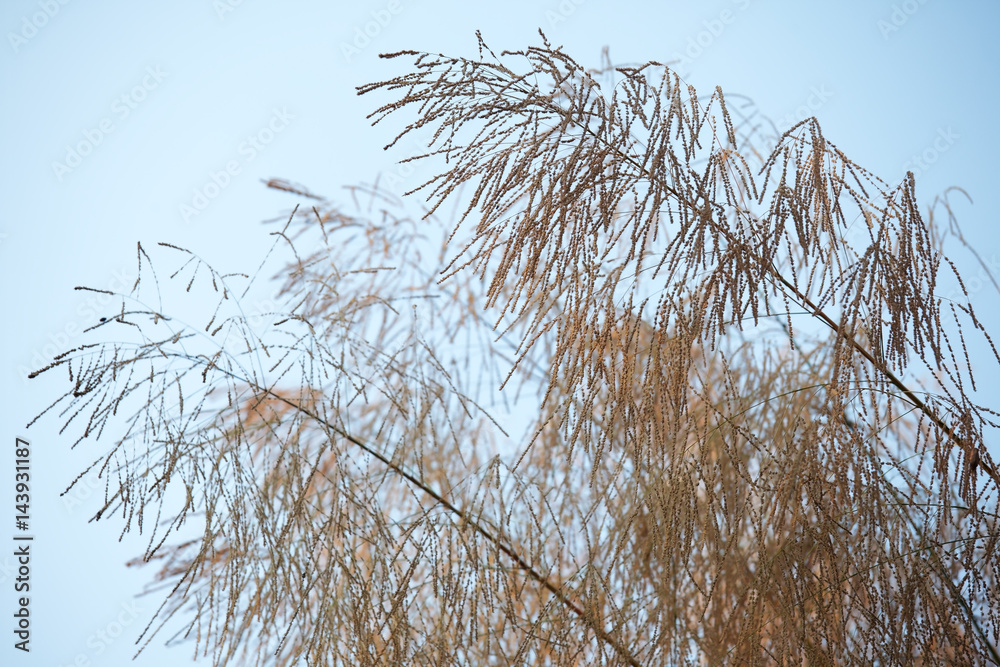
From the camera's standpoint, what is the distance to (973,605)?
3.49ft

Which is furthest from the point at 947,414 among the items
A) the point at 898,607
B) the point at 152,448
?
the point at 152,448

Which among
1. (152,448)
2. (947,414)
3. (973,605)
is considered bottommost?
(152,448)

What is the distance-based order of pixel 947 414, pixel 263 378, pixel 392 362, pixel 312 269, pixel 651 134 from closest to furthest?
pixel 651 134 → pixel 947 414 → pixel 263 378 → pixel 392 362 → pixel 312 269

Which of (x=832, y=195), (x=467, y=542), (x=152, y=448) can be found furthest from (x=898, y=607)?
(x=152, y=448)

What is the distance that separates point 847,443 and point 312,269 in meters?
1.30

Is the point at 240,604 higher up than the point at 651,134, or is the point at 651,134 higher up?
the point at 651,134

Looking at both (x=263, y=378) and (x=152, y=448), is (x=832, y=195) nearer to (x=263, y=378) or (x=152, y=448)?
(x=263, y=378)

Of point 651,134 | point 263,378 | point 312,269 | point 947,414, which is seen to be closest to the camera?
point 651,134

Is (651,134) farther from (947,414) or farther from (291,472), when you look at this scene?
(291,472)

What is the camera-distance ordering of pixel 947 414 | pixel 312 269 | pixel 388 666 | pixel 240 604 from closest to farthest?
pixel 947 414, pixel 388 666, pixel 240 604, pixel 312 269

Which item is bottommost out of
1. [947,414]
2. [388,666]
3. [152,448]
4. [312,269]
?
[388,666]

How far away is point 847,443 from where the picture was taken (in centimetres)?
105

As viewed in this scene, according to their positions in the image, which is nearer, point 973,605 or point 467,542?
point 973,605

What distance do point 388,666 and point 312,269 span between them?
1.01 meters
